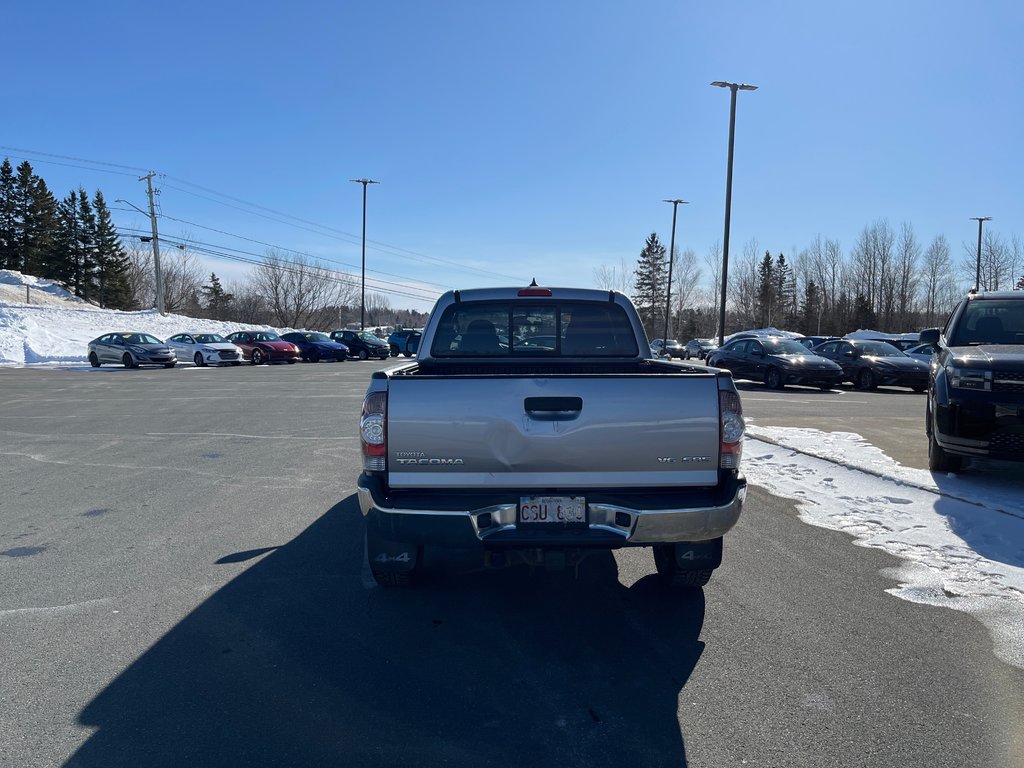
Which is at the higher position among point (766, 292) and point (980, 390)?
point (766, 292)

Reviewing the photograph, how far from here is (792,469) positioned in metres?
8.23

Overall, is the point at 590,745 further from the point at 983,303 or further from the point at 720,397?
the point at 983,303

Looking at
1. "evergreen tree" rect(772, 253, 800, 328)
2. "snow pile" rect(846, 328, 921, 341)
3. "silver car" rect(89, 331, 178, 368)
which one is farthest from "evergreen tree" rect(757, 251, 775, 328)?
"silver car" rect(89, 331, 178, 368)

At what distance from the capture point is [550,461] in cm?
366

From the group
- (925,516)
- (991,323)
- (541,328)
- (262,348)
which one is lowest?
(925,516)

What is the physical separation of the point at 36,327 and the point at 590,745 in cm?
4707

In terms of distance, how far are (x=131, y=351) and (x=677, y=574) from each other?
1250 inches

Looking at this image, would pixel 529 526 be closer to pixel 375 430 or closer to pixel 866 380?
pixel 375 430

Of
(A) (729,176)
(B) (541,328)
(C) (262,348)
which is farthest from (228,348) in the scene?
(B) (541,328)

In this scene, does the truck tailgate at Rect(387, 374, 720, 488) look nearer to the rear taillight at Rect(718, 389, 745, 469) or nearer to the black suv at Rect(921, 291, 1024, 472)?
the rear taillight at Rect(718, 389, 745, 469)

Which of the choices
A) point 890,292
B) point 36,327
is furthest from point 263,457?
point 890,292

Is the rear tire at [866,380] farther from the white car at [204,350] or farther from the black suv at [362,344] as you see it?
the white car at [204,350]

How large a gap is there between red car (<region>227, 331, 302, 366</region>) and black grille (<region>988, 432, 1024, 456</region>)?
111ft

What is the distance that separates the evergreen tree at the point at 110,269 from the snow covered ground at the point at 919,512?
7232 cm
